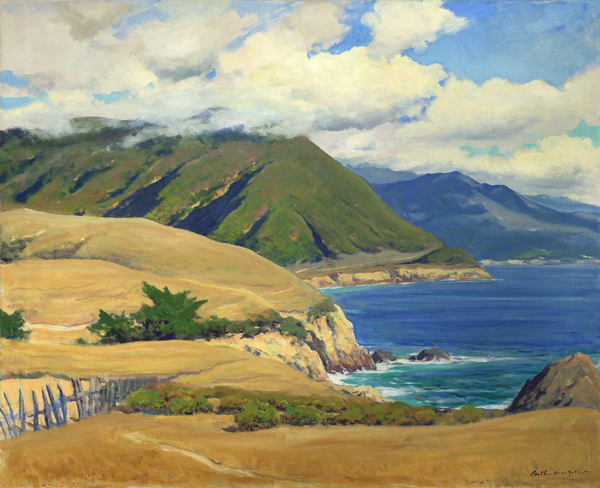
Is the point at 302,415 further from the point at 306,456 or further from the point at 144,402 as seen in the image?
the point at 144,402

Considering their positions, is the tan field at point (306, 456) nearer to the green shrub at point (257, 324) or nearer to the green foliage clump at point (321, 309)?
the green shrub at point (257, 324)

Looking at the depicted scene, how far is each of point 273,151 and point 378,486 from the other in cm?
2515

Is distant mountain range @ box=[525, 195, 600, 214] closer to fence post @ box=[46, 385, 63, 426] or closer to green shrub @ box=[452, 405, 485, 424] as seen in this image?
green shrub @ box=[452, 405, 485, 424]

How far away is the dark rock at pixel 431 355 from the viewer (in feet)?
68.8

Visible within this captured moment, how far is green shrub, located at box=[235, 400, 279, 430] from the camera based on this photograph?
8.98m

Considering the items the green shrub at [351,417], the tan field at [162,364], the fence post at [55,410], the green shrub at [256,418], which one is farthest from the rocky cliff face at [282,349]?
the green shrub at [351,417]

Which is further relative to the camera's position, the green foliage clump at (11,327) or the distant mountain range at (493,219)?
the distant mountain range at (493,219)

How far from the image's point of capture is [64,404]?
8875 mm

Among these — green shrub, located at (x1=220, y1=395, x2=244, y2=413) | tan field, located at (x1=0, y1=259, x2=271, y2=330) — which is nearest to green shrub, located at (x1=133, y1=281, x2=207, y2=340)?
tan field, located at (x1=0, y1=259, x2=271, y2=330)

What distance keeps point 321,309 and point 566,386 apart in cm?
1259

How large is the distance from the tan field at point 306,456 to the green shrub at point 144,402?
3.14ft

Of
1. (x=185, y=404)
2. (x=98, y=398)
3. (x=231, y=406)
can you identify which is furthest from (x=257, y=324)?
(x=98, y=398)

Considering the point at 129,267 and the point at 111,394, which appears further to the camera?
the point at 129,267

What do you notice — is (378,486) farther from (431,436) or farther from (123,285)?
(123,285)
